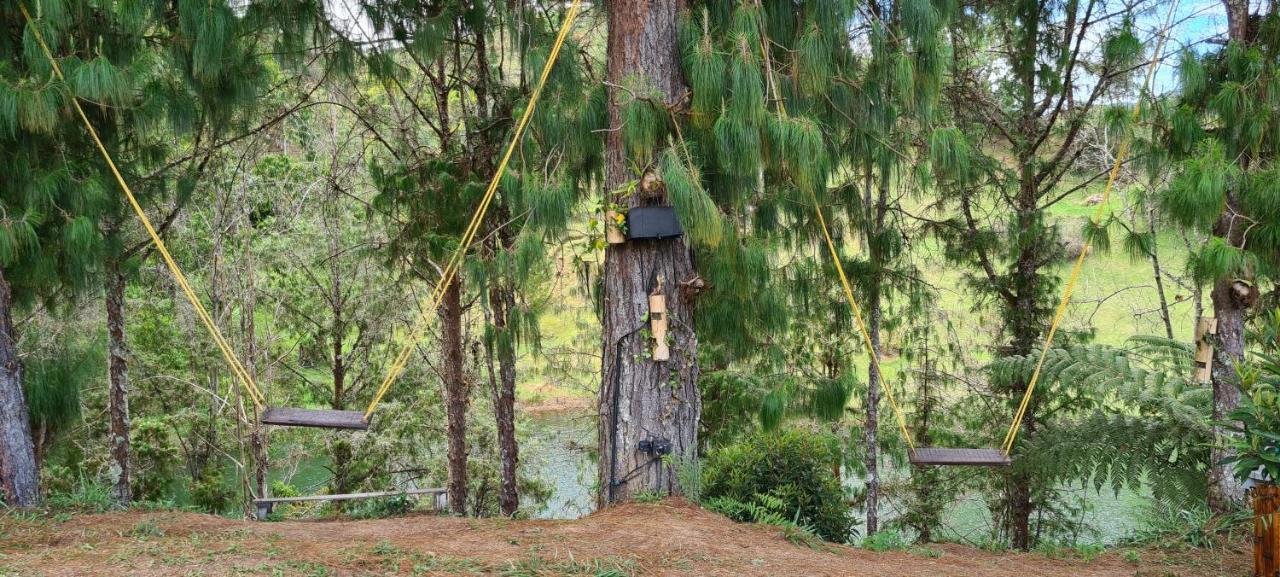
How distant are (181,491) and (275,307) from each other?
132 inches

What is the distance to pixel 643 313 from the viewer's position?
16.0ft

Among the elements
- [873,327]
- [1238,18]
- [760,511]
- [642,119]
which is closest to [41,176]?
[642,119]

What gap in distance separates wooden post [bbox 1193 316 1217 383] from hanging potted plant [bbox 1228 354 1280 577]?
2.59 ft

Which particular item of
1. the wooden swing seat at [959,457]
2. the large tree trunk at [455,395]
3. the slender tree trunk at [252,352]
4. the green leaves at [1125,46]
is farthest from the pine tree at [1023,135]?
the slender tree trunk at [252,352]

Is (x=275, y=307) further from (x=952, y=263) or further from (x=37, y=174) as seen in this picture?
(x=952, y=263)

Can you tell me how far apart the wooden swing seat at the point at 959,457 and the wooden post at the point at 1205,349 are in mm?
1021

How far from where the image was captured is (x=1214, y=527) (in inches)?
183

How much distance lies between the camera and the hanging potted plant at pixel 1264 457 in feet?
11.8

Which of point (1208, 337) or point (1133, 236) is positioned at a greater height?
point (1133, 236)

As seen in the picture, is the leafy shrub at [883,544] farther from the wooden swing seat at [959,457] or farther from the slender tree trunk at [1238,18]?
the slender tree trunk at [1238,18]

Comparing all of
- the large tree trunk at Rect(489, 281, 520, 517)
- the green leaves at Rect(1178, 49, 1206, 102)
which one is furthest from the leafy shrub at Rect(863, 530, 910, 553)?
the large tree trunk at Rect(489, 281, 520, 517)

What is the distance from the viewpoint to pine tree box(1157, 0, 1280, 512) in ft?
14.6

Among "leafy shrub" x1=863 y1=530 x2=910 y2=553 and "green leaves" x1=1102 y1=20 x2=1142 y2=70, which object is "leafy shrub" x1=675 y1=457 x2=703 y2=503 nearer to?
"leafy shrub" x1=863 y1=530 x2=910 y2=553

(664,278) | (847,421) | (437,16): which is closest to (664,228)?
(664,278)
